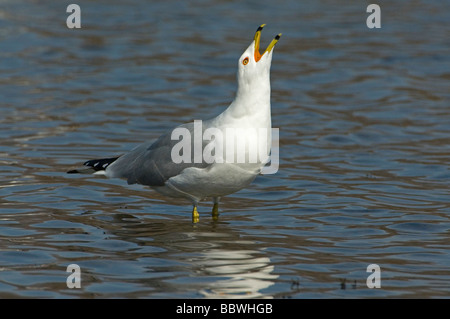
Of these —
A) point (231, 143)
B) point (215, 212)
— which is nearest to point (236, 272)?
point (231, 143)

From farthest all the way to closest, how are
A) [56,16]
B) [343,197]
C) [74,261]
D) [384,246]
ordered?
[56,16]
[343,197]
[384,246]
[74,261]

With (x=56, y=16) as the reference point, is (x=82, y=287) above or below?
below

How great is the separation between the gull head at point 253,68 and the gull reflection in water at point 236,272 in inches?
66.4

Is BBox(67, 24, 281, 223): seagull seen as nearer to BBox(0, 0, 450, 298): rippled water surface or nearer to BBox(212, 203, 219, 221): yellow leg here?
BBox(212, 203, 219, 221): yellow leg

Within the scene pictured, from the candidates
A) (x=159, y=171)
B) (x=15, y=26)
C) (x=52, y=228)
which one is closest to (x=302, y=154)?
(x=159, y=171)

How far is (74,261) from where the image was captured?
335 inches

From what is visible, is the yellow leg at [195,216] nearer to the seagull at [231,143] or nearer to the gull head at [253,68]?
the seagull at [231,143]

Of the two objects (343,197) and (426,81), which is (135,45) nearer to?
(426,81)

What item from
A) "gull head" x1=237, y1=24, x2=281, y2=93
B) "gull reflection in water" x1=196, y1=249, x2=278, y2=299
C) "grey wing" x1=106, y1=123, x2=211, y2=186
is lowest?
"gull reflection in water" x1=196, y1=249, x2=278, y2=299

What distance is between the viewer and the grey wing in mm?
9766

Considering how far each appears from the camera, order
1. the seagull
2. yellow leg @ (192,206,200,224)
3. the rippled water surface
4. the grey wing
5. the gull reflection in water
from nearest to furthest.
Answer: the gull reflection in water → the rippled water surface → the seagull → the grey wing → yellow leg @ (192,206,200,224)

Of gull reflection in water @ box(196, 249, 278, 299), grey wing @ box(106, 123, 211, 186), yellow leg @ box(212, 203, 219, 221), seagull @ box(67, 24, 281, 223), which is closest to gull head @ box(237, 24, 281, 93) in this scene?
seagull @ box(67, 24, 281, 223)

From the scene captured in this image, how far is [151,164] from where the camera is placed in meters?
10.1

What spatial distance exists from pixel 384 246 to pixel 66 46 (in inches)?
→ 520
